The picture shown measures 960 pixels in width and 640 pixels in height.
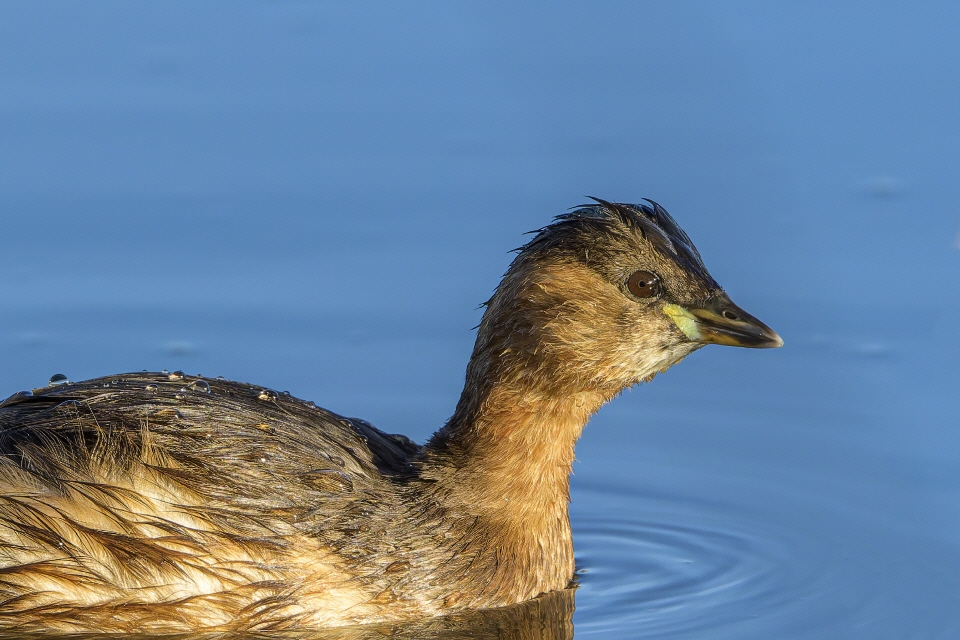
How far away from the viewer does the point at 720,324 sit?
28.9ft

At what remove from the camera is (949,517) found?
Result: 32.2 ft

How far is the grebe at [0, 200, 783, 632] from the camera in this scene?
835cm

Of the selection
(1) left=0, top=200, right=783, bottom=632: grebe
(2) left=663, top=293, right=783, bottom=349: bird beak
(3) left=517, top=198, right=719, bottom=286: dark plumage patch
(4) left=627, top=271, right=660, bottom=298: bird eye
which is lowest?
(1) left=0, top=200, right=783, bottom=632: grebe

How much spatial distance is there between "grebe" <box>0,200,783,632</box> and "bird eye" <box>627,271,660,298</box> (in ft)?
0.04

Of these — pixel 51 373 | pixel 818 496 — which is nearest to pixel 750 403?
pixel 818 496

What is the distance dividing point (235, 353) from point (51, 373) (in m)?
1.15

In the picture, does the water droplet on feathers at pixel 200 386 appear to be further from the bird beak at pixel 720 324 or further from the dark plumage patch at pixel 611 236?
the bird beak at pixel 720 324

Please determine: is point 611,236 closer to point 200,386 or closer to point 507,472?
point 507,472

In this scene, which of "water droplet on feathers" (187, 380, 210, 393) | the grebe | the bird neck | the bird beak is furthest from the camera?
the bird neck

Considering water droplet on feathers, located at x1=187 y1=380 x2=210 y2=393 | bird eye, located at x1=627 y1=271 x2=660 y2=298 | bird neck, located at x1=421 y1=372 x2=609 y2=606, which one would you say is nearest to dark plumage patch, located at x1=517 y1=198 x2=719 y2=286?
bird eye, located at x1=627 y1=271 x2=660 y2=298

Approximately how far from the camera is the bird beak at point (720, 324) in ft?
28.9

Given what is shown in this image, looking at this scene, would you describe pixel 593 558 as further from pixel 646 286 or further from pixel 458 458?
pixel 646 286

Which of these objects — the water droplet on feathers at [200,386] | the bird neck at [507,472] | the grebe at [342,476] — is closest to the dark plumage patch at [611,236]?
the grebe at [342,476]

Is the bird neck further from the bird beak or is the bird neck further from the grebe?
the bird beak
